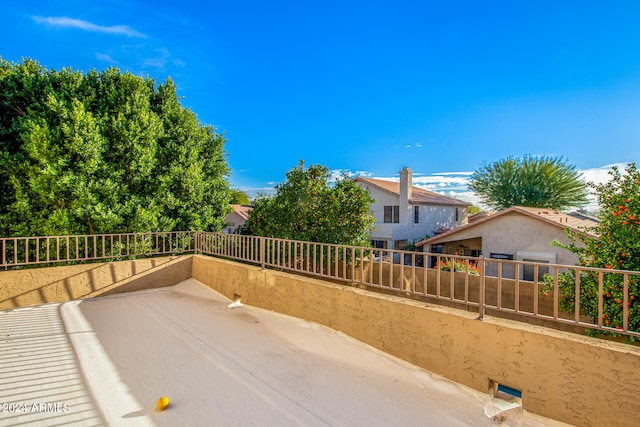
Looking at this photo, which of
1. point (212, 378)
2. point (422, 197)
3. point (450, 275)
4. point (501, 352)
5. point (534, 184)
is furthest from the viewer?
point (534, 184)

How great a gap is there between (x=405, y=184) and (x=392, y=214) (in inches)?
84.3

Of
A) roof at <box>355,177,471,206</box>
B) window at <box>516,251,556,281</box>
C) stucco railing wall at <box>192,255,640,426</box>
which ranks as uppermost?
roof at <box>355,177,471,206</box>

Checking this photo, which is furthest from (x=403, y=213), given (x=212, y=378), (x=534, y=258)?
(x=212, y=378)

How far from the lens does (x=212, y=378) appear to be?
276cm

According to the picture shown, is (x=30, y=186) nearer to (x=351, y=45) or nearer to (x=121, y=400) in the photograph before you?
(x=121, y=400)

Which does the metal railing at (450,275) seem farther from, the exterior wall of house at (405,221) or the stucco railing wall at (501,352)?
the exterior wall of house at (405,221)

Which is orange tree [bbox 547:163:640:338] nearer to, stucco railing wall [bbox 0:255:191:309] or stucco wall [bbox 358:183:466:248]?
stucco railing wall [bbox 0:255:191:309]

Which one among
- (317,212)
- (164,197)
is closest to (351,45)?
(317,212)

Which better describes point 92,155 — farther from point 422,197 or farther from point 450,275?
point 422,197

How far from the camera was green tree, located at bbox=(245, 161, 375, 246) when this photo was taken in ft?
25.7

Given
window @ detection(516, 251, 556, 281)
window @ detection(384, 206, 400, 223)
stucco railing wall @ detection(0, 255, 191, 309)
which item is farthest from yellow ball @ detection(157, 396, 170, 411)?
window @ detection(384, 206, 400, 223)

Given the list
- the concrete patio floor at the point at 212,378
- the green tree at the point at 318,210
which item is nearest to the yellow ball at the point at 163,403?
the concrete patio floor at the point at 212,378

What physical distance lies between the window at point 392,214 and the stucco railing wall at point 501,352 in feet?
51.7

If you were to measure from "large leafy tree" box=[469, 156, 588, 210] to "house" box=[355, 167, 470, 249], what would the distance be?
5440mm
